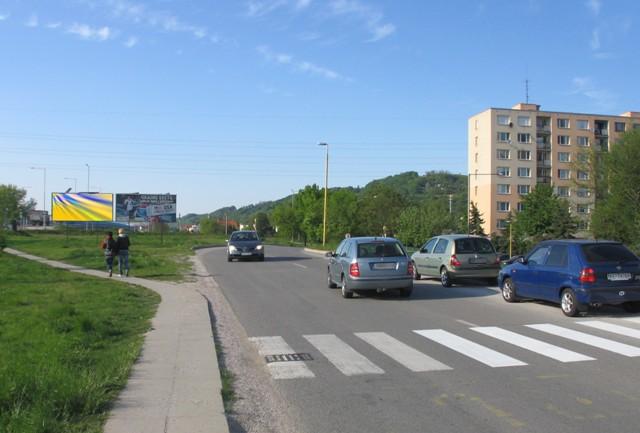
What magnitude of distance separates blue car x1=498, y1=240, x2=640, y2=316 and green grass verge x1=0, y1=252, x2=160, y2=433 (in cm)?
787

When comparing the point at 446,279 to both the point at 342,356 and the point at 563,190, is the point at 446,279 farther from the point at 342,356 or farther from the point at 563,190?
the point at 563,190

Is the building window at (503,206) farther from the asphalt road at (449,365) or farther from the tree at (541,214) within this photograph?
the asphalt road at (449,365)

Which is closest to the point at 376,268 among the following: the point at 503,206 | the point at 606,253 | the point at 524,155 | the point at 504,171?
the point at 606,253

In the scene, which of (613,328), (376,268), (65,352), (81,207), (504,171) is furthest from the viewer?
(504,171)

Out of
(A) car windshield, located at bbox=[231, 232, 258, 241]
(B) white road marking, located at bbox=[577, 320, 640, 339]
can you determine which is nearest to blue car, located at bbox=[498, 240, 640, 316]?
(B) white road marking, located at bbox=[577, 320, 640, 339]

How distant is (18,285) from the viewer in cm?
1783

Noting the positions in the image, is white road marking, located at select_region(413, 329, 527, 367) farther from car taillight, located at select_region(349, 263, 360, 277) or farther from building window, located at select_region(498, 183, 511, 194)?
building window, located at select_region(498, 183, 511, 194)

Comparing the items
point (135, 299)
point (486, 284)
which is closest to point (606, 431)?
point (135, 299)

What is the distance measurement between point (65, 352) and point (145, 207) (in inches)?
2761

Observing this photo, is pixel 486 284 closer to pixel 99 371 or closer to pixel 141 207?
pixel 99 371

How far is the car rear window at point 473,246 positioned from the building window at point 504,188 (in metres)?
81.0

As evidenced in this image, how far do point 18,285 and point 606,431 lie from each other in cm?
1652

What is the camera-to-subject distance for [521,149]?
98.2m

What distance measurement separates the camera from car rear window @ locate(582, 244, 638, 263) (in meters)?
12.1
